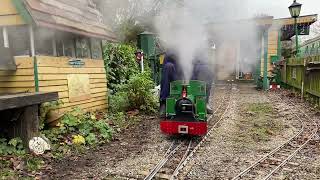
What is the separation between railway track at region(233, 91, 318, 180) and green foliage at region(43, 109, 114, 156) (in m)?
3.25

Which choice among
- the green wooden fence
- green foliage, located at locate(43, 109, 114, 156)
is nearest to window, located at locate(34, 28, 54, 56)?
green foliage, located at locate(43, 109, 114, 156)

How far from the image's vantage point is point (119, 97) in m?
10.8

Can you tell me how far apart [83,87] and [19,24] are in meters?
2.54

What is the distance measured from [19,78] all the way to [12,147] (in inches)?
72.2

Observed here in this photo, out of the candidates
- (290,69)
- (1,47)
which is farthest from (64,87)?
(290,69)

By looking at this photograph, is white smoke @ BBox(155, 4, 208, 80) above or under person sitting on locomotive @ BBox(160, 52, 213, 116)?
above

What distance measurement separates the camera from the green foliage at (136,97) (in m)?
10.3

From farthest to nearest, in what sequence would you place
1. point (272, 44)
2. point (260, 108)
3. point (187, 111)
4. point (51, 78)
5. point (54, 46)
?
point (272, 44), point (260, 108), point (54, 46), point (51, 78), point (187, 111)

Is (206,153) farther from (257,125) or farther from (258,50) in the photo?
(258,50)

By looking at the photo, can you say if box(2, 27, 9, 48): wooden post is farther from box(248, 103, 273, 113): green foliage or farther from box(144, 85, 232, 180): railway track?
box(248, 103, 273, 113): green foliage

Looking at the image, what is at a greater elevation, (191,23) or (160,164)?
(191,23)

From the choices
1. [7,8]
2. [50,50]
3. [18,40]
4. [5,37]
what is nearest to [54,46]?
[50,50]

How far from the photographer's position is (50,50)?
7.97 meters

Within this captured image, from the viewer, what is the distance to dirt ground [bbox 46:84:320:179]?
5.41 metres
